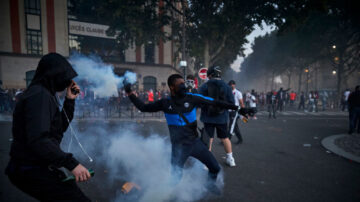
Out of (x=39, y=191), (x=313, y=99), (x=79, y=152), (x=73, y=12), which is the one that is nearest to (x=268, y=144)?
(x=79, y=152)

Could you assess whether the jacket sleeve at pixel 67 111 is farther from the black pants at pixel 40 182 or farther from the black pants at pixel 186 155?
the black pants at pixel 186 155

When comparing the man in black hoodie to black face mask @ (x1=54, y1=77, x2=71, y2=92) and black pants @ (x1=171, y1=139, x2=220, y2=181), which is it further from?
black pants @ (x1=171, y1=139, x2=220, y2=181)

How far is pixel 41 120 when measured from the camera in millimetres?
1454

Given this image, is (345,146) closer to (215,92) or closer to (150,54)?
(215,92)

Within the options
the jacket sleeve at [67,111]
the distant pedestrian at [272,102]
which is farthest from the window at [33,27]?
the jacket sleeve at [67,111]

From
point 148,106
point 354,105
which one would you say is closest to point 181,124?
point 148,106

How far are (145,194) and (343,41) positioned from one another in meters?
26.6

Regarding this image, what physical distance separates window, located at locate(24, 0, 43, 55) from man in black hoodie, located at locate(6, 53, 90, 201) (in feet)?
71.9

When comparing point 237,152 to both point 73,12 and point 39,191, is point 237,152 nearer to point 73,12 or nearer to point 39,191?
point 39,191

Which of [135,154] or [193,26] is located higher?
[193,26]

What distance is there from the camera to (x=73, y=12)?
1969cm

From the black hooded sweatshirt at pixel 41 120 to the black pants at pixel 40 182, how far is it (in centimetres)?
5

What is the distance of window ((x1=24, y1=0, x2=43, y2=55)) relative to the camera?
18.7 metres

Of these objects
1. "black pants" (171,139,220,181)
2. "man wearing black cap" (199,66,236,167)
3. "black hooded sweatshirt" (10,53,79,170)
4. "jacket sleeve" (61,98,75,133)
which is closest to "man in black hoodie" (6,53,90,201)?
"black hooded sweatshirt" (10,53,79,170)
